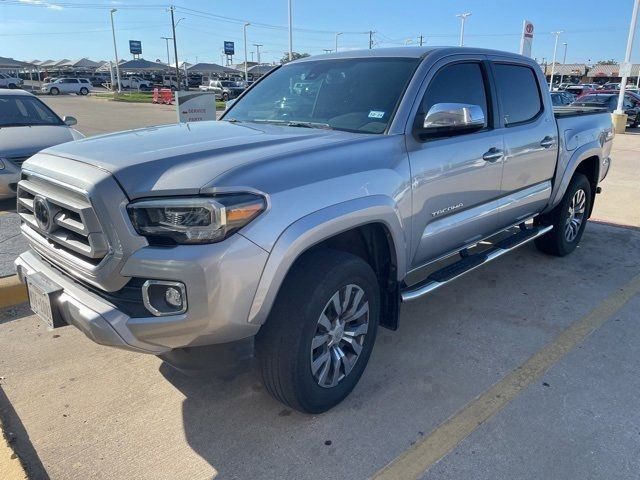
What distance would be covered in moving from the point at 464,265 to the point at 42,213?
2.75 m

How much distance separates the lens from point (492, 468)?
8.29 feet

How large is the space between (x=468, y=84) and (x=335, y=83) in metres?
1.01

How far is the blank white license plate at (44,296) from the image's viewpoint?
257 centimetres

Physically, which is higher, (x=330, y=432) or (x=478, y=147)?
(x=478, y=147)

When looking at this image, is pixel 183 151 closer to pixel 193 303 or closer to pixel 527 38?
pixel 193 303

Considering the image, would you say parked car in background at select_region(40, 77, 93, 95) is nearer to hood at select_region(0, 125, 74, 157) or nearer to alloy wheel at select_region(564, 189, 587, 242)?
hood at select_region(0, 125, 74, 157)

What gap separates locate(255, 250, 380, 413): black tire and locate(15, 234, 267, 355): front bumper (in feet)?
0.61

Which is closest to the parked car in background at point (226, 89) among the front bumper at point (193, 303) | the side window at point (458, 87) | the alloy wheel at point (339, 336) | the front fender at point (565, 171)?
the front fender at point (565, 171)

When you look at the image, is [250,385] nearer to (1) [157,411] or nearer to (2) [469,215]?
(1) [157,411]

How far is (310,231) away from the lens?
8.10 feet

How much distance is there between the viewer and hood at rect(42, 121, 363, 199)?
2.35 metres

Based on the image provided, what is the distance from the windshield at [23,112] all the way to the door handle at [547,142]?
7223 mm

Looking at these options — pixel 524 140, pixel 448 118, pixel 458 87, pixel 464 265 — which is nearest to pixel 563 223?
pixel 524 140

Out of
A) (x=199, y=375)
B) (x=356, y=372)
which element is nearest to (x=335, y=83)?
(x=356, y=372)
